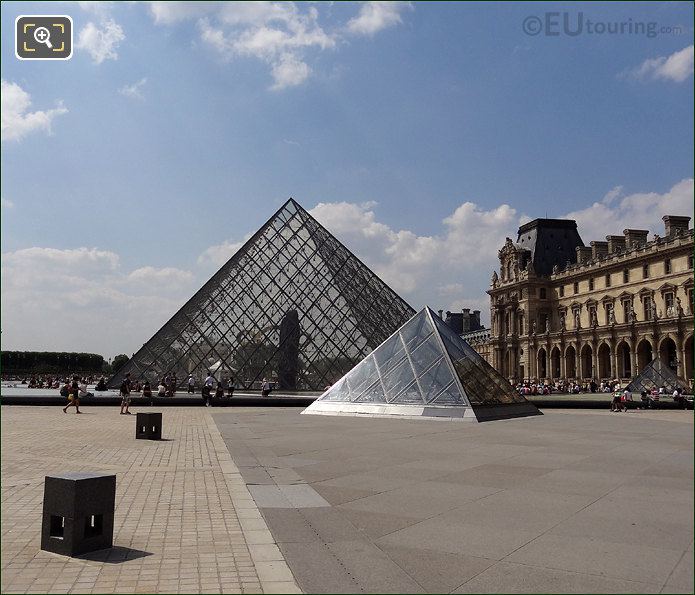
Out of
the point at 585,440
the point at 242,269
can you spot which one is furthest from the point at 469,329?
the point at 585,440

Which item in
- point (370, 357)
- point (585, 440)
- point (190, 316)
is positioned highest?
point (190, 316)

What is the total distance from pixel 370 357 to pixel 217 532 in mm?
18680

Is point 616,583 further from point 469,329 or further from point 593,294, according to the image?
point 469,329

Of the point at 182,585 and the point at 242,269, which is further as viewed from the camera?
the point at 242,269

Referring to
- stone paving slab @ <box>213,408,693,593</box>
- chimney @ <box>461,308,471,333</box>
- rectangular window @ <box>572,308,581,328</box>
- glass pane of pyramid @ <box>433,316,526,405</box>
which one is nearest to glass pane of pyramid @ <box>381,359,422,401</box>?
glass pane of pyramid @ <box>433,316,526,405</box>

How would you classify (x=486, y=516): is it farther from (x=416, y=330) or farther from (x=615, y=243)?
(x=615, y=243)

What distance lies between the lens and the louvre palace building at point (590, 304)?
215 feet

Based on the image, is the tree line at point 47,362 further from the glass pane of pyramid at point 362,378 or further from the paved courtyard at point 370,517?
the paved courtyard at point 370,517

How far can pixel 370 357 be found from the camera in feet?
80.4

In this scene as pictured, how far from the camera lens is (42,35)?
328 cm

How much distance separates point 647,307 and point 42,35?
7613 cm

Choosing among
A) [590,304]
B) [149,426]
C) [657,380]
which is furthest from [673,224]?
[149,426]

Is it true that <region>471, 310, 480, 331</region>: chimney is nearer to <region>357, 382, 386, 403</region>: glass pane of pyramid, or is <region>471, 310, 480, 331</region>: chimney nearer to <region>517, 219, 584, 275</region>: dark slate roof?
<region>517, 219, 584, 275</region>: dark slate roof

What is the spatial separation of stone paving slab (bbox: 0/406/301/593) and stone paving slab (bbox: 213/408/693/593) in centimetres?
30
